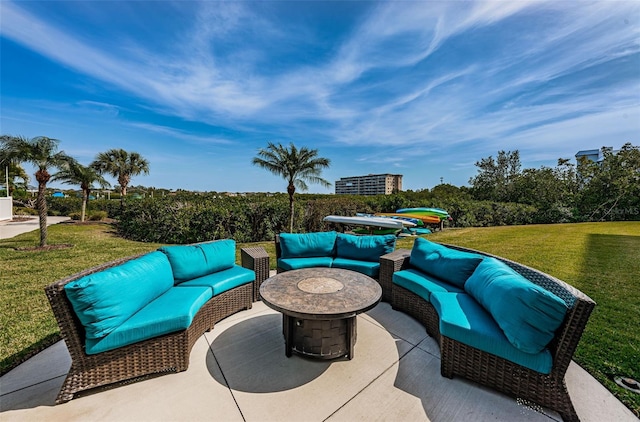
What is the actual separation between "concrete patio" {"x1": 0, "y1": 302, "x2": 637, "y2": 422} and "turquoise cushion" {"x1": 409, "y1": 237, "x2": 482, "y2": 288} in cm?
93

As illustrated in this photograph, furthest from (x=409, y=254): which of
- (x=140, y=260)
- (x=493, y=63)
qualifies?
(x=493, y=63)

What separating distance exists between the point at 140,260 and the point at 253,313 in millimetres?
1573

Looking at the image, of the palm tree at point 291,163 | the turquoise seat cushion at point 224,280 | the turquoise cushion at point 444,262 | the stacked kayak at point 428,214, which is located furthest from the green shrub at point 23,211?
the turquoise cushion at point 444,262

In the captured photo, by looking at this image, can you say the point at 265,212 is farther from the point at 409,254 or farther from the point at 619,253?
the point at 619,253

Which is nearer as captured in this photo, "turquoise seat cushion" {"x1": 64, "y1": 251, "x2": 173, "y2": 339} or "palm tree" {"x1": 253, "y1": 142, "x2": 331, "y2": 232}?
"turquoise seat cushion" {"x1": 64, "y1": 251, "x2": 173, "y2": 339}

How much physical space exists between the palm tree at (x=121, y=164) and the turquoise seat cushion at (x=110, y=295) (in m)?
21.0

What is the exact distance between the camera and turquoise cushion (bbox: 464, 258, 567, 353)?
5.98 ft

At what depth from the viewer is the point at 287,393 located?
2.06m

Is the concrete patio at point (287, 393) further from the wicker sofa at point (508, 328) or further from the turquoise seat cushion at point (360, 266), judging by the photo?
the turquoise seat cushion at point (360, 266)

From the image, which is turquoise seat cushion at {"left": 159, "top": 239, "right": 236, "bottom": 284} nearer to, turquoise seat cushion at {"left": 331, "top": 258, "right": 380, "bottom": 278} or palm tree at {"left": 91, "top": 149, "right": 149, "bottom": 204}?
turquoise seat cushion at {"left": 331, "top": 258, "right": 380, "bottom": 278}

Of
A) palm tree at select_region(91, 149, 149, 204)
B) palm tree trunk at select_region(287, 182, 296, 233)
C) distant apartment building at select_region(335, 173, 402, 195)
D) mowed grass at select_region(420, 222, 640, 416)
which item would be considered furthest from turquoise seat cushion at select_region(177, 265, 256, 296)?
distant apartment building at select_region(335, 173, 402, 195)

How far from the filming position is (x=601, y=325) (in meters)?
3.22

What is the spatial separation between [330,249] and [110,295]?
3174 millimetres

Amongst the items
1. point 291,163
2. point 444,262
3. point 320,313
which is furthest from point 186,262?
point 291,163
